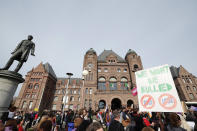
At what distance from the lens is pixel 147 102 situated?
13.1ft

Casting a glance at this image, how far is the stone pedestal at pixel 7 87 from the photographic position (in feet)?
13.1

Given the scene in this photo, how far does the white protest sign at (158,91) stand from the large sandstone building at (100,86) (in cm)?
1873

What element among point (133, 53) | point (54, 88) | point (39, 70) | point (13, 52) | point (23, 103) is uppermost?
point (133, 53)

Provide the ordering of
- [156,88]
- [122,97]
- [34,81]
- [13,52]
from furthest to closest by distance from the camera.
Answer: [34,81] < [122,97] < [13,52] < [156,88]

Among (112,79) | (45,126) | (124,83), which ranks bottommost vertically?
(45,126)

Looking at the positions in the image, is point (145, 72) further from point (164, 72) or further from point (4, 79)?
point (4, 79)

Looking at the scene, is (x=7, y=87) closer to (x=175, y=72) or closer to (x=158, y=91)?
(x=158, y=91)

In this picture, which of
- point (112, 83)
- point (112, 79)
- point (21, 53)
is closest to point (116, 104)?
point (112, 83)

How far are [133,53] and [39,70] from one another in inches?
1573

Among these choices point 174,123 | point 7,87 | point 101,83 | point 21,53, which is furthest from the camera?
point 101,83

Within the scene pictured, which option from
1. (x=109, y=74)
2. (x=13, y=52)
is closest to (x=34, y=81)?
(x=109, y=74)

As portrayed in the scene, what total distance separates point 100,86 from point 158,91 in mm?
24417

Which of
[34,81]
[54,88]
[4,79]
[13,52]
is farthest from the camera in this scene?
[54,88]

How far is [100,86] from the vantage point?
27562 millimetres
